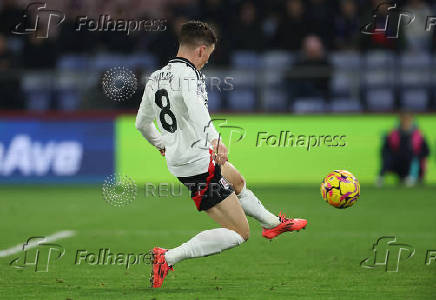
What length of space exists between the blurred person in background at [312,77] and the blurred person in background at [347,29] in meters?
1.35

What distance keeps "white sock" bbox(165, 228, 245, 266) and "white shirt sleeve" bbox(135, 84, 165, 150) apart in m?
0.84

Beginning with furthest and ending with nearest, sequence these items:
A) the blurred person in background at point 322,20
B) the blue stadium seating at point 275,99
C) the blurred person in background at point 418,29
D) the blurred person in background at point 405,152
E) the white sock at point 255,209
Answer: the blurred person in background at point 322,20 → the blurred person in background at point 418,29 → the blue stadium seating at point 275,99 → the blurred person in background at point 405,152 → the white sock at point 255,209

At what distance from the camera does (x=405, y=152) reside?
54.3 feet

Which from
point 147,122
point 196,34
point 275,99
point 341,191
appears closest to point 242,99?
point 275,99

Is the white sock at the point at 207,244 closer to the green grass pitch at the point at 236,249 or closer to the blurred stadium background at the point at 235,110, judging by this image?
the green grass pitch at the point at 236,249

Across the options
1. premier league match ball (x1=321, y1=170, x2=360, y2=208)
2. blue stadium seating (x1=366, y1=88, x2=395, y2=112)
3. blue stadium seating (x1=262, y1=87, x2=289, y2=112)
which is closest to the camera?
premier league match ball (x1=321, y1=170, x2=360, y2=208)

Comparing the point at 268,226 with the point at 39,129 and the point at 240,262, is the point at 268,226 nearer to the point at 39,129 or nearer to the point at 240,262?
the point at 240,262

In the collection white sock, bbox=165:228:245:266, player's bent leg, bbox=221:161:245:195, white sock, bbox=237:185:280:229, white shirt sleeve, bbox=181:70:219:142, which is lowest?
white sock, bbox=165:228:245:266

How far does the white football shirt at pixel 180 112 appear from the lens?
262 inches

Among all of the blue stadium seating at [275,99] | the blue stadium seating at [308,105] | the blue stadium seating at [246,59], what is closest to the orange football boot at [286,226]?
the blue stadium seating at [308,105]

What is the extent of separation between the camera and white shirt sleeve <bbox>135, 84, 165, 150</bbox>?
7.10 meters

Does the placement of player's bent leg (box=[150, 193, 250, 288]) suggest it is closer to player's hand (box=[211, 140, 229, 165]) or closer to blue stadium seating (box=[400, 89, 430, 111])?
player's hand (box=[211, 140, 229, 165])

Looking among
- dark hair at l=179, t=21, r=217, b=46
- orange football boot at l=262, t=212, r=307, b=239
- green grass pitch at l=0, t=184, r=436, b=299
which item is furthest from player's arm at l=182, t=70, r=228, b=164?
orange football boot at l=262, t=212, r=307, b=239

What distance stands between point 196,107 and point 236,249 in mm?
3327
